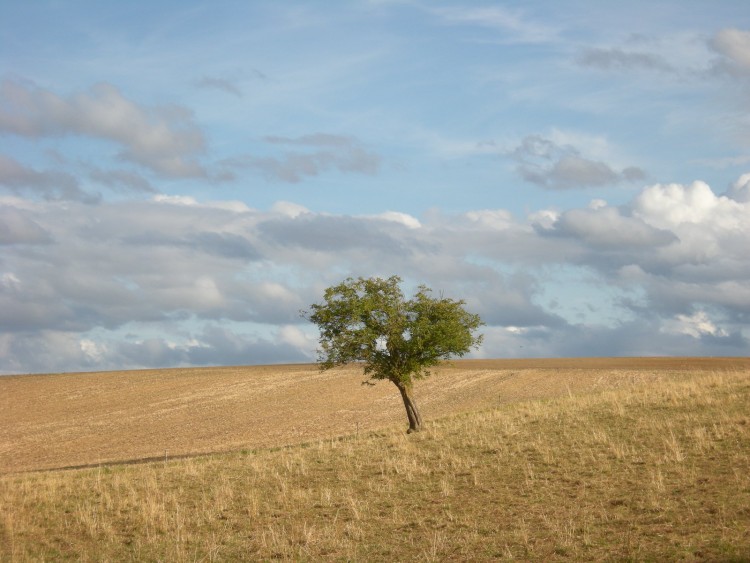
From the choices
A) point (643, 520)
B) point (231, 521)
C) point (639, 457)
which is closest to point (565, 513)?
point (643, 520)

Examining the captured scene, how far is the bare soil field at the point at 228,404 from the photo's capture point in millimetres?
53719

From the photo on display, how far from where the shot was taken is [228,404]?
75.1 meters

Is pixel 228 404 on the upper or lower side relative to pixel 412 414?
lower

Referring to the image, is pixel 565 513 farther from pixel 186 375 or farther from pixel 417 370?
pixel 186 375

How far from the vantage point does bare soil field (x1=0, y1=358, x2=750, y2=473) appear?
53719mm

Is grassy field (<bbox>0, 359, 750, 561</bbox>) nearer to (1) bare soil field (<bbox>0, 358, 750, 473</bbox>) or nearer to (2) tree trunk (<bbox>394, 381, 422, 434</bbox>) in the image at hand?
(1) bare soil field (<bbox>0, 358, 750, 473</bbox>)

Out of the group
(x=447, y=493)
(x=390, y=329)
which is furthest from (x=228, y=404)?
(x=447, y=493)

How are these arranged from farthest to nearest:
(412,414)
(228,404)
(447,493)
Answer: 1. (228,404)
2. (412,414)
3. (447,493)

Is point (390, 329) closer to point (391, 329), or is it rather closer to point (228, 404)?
point (391, 329)

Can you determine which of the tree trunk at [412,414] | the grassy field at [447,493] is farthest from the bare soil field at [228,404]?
the tree trunk at [412,414]

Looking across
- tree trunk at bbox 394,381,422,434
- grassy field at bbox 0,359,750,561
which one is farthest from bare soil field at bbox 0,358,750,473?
tree trunk at bbox 394,381,422,434

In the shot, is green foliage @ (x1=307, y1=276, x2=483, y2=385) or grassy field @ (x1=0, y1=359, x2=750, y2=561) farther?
green foliage @ (x1=307, y1=276, x2=483, y2=385)

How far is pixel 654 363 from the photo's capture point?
104 meters

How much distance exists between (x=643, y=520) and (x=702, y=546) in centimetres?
282
